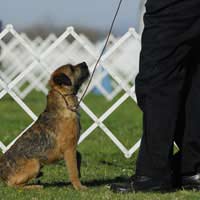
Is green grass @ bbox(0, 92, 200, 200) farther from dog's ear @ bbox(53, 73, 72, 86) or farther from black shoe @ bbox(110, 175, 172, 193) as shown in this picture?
dog's ear @ bbox(53, 73, 72, 86)

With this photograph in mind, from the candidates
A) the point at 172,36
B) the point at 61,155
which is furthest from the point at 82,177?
the point at 172,36

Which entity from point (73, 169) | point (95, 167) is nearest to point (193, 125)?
point (73, 169)

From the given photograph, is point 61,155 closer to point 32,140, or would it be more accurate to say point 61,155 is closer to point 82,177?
point 32,140

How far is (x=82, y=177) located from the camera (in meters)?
8.41

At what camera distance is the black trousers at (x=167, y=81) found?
6707 mm

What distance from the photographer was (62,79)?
25.2 ft

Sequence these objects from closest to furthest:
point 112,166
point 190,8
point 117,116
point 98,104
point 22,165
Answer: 1. point 190,8
2. point 22,165
3. point 112,166
4. point 117,116
5. point 98,104

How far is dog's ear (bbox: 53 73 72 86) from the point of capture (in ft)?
25.2

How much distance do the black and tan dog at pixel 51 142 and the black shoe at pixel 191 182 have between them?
0.89 metres

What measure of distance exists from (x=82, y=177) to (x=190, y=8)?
2.41 meters

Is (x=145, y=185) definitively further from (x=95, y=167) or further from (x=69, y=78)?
(x=95, y=167)

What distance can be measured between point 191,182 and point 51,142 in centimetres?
125

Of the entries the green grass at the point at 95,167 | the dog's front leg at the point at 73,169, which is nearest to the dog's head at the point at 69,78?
the dog's front leg at the point at 73,169

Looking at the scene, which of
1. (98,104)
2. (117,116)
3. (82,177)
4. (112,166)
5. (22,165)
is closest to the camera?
(22,165)
